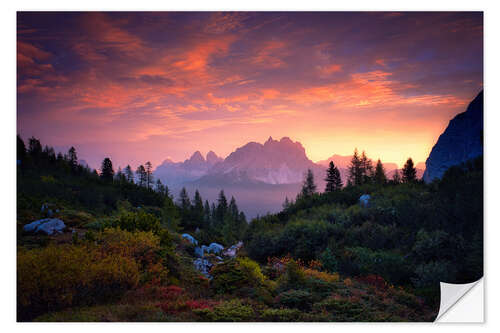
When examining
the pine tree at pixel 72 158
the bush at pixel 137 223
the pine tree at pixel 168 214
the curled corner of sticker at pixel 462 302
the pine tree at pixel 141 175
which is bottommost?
the curled corner of sticker at pixel 462 302

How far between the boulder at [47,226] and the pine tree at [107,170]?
2453 mm

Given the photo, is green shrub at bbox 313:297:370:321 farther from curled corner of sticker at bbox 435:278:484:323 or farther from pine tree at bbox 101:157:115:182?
pine tree at bbox 101:157:115:182

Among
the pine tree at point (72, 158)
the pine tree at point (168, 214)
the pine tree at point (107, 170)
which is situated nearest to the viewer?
the pine tree at point (72, 158)

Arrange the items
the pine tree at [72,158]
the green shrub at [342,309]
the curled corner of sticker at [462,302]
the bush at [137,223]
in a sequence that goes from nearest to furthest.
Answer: the green shrub at [342,309] < the curled corner of sticker at [462,302] < the bush at [137,223] < the pine tree at [72,158]

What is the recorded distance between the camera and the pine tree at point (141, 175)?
10.2 m

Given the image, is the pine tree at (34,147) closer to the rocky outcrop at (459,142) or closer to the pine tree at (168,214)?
the pine tree at (168,214)

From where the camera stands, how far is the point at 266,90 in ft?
28.3

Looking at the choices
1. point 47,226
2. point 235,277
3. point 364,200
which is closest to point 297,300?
point 235,277

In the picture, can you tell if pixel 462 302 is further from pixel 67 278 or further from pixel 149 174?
pixel 149 174

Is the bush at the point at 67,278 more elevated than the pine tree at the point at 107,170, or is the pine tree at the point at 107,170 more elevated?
the pine tree at the point at 107,170

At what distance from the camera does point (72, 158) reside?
8.89m

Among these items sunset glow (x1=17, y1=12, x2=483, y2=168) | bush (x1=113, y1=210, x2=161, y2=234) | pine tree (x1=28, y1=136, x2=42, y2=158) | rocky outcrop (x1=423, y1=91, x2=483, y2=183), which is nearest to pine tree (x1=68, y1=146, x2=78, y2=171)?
sunset glow (x1=17, y1=12, x2=483, y2=168)

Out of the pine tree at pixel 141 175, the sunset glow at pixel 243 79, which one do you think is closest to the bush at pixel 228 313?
the sunset glow at pixel 243 79

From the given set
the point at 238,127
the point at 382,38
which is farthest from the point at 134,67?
the point at 382,38
